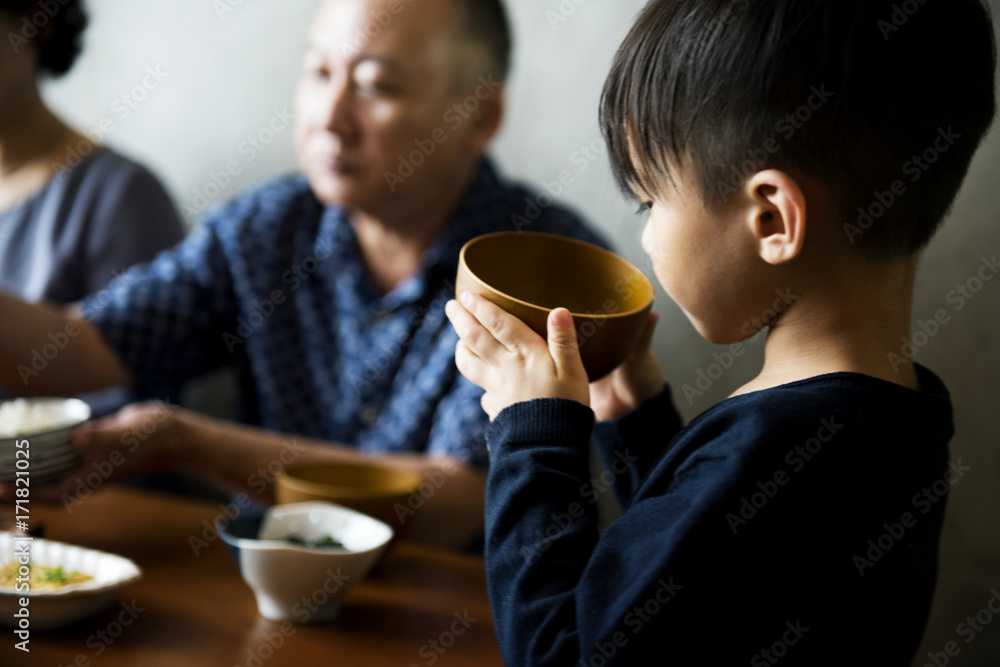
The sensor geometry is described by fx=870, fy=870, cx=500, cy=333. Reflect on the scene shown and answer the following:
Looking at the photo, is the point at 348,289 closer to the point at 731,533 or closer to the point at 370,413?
the point at 370,413

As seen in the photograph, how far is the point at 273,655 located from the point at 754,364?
3.76 ft

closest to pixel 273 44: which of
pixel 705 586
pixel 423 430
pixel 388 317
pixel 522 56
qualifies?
pixel 522 56

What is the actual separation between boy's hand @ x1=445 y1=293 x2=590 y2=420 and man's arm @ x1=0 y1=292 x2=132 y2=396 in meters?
1.11

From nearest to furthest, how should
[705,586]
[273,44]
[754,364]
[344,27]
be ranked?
[705,586], [344,27], [754,364], [273,44]

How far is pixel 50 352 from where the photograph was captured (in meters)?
1.65

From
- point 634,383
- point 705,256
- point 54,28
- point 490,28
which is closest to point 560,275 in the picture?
point 634,383

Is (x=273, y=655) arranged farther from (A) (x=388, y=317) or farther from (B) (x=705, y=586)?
(A) (x=388, y=317)

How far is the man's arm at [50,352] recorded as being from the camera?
63.3 inches

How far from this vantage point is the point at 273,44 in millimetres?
2295

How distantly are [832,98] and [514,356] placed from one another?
1.15 ft

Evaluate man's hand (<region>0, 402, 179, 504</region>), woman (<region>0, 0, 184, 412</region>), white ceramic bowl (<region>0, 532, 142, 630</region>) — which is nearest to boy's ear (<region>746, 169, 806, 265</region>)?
white ceramic bowl (<region>0, 532, 142, 630</region>)

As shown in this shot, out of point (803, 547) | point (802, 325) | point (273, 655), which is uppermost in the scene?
point (802, 325)

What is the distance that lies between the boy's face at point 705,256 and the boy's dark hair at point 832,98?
2 centimetres

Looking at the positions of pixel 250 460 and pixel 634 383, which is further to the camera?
pixel 250 460
